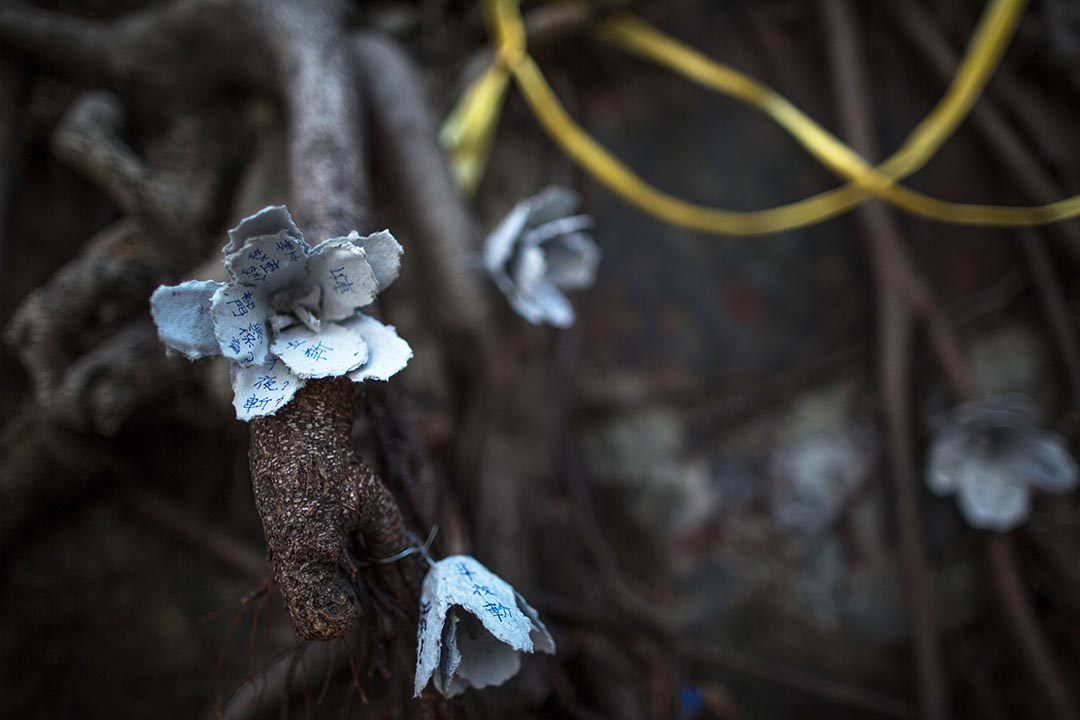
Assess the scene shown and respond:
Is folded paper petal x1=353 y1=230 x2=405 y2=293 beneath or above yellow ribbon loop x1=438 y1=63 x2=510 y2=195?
beneath

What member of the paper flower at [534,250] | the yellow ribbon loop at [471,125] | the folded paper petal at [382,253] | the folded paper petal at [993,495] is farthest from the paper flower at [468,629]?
the folded paper petal at [993,495]

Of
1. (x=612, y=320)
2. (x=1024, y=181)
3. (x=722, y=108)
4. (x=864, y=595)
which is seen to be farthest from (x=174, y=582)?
(x=1024, y=181)

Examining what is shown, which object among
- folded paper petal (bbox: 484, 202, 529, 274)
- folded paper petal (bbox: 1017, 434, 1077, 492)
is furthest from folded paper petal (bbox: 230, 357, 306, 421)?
folded paper petal (bbox: 1017, 434, 1077, 492)

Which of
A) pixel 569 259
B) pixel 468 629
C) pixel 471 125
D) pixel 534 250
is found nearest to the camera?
pixel 468 629

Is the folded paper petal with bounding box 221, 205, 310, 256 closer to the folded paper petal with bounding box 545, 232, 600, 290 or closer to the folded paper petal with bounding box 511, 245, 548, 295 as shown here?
the folded paper petal with bounding box 511, 245, 548, 295

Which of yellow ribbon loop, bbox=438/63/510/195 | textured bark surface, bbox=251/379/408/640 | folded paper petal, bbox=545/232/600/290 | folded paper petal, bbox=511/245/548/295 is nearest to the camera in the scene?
textured bark surface, bbox=251/379/408/640

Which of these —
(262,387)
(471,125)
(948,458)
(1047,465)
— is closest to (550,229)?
(471,125)

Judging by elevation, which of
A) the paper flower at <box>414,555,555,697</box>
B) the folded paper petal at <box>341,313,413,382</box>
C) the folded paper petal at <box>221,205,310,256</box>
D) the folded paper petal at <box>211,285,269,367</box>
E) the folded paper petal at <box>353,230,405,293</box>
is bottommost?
the paper flower at <box>414,555,555,697</box>

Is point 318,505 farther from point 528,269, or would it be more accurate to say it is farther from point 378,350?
point 528,269
